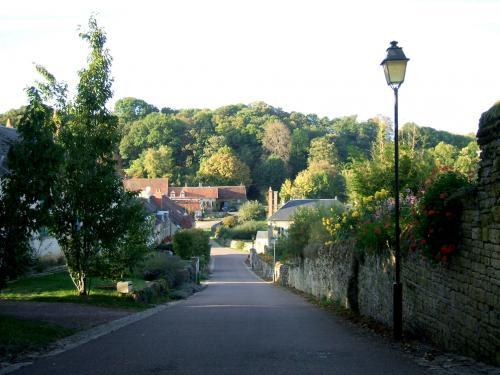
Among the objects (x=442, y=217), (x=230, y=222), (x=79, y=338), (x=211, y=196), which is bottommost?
(x=79, y=338)

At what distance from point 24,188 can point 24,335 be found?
8.87ft

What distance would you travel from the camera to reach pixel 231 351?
904cm

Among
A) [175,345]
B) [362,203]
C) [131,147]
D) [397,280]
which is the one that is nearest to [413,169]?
[362,203]

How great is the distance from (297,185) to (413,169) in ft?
234

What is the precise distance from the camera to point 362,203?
1947 cm

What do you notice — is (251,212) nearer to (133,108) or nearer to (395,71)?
(133,108)

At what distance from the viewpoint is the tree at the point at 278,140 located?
114 meters

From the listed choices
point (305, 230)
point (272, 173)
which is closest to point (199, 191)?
point (272, 173)

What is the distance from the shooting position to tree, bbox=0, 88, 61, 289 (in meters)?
10.9

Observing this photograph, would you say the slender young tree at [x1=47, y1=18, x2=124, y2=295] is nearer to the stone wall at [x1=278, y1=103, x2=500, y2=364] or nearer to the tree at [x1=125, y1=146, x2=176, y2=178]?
the stone wall at [x1=278, y1=103, x2=500, y2=364]

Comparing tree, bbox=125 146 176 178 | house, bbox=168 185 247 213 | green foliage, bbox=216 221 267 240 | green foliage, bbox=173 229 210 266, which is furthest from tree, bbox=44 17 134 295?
tree, bbox=125 146 176 178

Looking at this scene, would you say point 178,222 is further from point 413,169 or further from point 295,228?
point 413,169

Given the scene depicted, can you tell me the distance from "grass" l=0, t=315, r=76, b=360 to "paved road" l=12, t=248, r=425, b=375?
2.42 ft

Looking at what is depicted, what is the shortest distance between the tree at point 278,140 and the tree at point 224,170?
6.74m
